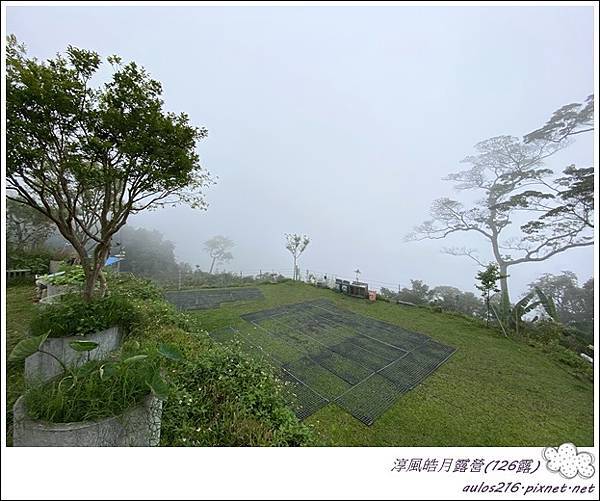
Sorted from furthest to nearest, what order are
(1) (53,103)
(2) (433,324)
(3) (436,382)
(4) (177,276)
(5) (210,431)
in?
(4) (177,276) → (2) (433,324) → (3) (436,382) → (1) (53,103) → (5) (210,431)

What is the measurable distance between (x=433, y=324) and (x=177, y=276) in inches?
278

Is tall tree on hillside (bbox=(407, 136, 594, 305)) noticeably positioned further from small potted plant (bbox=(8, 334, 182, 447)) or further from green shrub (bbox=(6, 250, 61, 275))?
green shrub (bbox=(6, 250, 61, 275))

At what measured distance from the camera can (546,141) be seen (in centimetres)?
483

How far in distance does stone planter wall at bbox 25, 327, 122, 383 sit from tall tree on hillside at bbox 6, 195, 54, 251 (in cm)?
589

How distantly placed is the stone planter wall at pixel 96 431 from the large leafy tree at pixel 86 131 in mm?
1853

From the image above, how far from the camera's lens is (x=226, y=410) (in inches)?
59.6

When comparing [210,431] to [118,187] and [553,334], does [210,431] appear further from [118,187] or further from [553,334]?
[553,334]

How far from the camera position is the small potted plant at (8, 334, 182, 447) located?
41.4 inches

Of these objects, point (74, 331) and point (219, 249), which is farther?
point (219, 249)

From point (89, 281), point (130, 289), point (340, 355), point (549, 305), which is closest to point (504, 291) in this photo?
point (549, 305)

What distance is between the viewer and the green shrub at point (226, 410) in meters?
1.32

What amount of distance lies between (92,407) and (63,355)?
1166 millimetres

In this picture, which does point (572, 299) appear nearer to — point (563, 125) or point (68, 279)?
point (563, 125)

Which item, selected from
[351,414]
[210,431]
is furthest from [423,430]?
[210,431]
